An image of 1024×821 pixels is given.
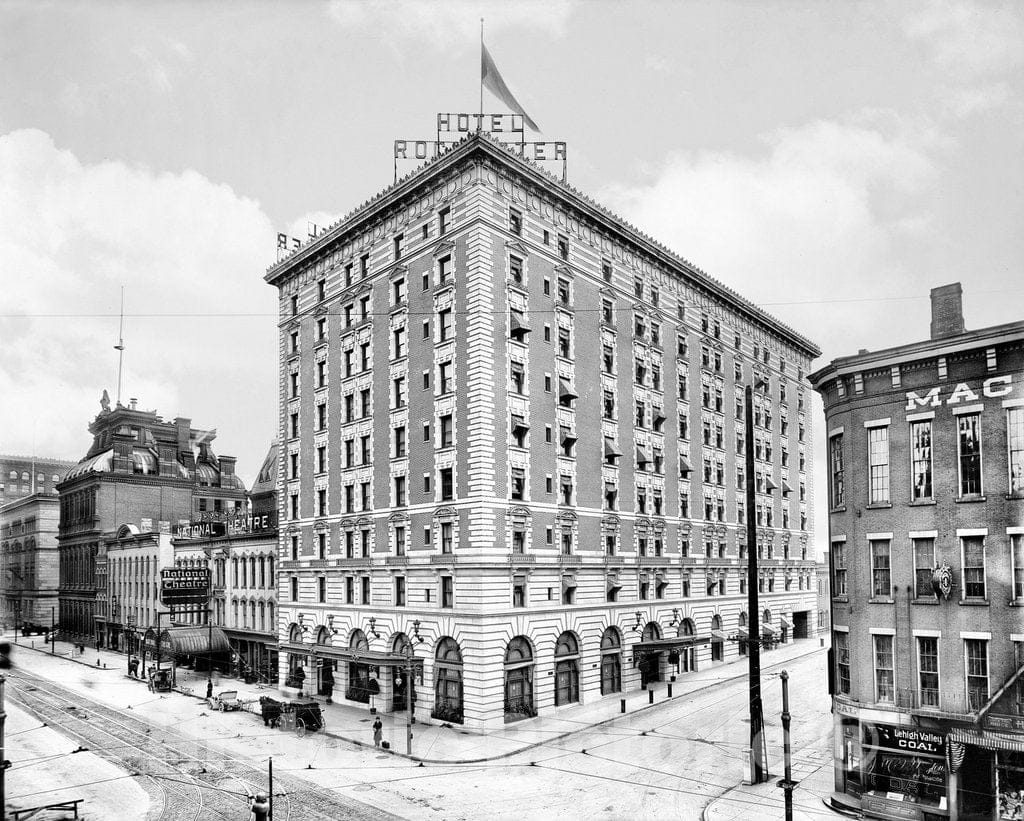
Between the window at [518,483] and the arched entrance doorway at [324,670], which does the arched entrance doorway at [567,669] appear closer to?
the window at [518,483]

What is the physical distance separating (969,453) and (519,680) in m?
26.0

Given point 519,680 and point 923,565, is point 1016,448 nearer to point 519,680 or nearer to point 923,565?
point 923,565

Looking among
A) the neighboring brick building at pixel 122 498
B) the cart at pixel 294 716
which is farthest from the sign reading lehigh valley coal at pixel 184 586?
the cart at pixel 294 716

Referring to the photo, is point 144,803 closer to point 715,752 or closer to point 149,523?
point 715,752

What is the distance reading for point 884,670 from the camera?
27484mm

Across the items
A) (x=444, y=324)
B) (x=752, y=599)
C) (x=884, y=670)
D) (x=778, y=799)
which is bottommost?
(x=778, y=799)

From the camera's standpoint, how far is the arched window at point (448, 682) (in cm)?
4341

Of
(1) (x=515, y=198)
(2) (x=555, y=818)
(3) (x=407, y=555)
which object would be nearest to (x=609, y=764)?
(2) (x=555, y=818)

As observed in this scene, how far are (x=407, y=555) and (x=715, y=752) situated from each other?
1948cm

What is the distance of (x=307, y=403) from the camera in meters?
57.7

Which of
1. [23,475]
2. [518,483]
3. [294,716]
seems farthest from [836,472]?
[294,716]

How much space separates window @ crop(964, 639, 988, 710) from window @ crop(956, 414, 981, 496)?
4.54m

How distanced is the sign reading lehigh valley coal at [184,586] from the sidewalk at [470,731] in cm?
565

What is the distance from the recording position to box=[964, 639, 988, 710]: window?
2511 cm
